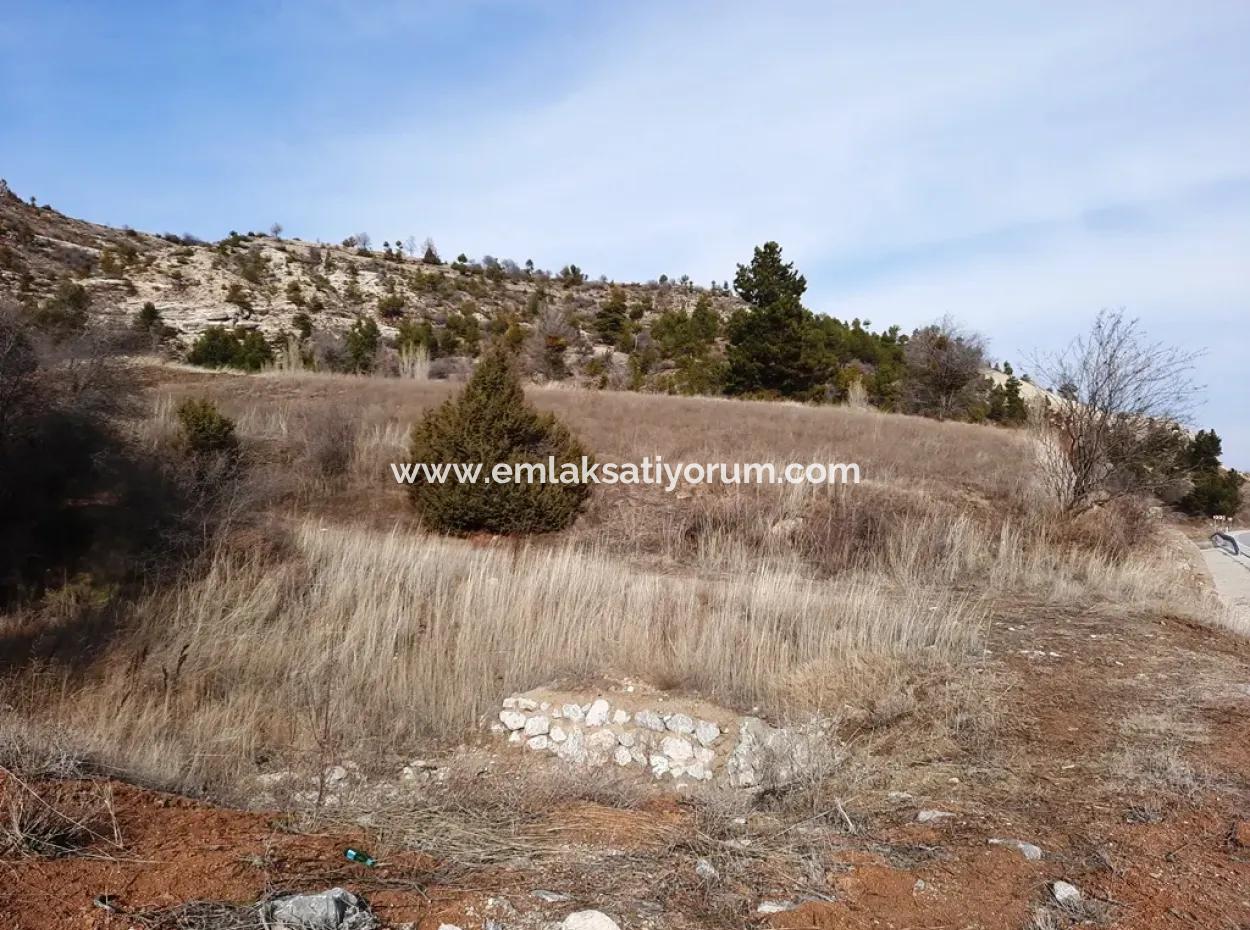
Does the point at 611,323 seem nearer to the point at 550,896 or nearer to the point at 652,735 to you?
the point at 652,735

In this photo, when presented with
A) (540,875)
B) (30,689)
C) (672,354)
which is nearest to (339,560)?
(30,689)

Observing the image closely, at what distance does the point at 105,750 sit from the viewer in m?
3.93

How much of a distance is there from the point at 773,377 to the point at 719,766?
2435 centimetres

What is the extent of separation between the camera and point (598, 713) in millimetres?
5375

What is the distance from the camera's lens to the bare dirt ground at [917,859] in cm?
253

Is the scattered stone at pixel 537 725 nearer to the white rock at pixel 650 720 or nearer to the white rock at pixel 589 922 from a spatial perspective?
the white rock at pixel 650 720

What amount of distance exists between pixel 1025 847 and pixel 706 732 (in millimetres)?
2252

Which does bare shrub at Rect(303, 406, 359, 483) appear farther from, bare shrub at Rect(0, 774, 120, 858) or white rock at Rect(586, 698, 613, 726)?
bare shrub at Rect(0, 774, 120, 858)

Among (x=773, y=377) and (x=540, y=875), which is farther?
(x=773, y=377)

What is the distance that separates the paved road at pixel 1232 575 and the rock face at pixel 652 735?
7.09 metres

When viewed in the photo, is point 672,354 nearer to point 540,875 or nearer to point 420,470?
point 420,470

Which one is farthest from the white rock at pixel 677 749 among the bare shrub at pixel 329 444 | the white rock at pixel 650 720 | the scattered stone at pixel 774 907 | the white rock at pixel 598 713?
the bare shrub at pixel 329 444

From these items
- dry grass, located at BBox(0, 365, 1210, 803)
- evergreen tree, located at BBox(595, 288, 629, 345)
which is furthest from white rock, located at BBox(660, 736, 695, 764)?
evergreen tree, located at BBox(595, 288, 629, 345)

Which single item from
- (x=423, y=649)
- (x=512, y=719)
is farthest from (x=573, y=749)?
(x=423, y=649)
